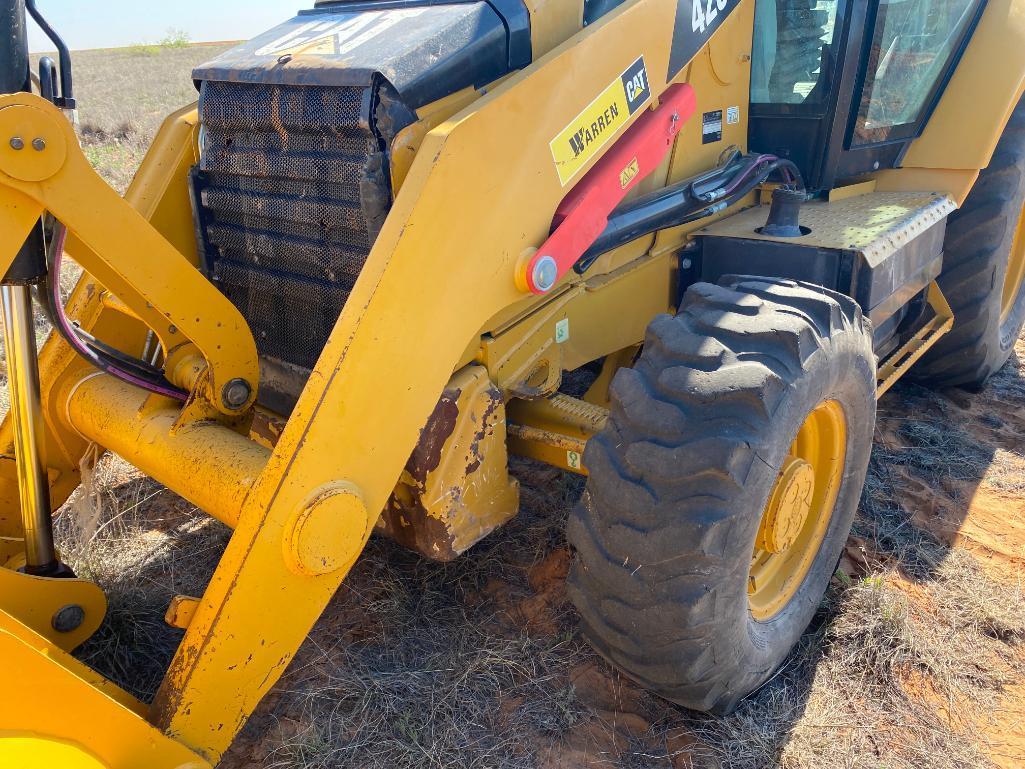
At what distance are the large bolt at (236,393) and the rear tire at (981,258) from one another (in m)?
3.30

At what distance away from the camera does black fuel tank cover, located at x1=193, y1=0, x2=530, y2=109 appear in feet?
7.26

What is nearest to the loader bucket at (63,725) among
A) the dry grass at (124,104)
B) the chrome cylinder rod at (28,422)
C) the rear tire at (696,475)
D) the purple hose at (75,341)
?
the chrome cylinder rod at (28,422)

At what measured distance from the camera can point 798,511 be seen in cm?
246

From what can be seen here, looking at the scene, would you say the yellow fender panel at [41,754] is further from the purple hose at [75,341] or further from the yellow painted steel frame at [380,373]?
the purple hose at [75,341]

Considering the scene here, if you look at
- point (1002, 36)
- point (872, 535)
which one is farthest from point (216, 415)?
point (1002, 36)

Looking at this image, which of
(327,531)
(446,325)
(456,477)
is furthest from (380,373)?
(456,477)

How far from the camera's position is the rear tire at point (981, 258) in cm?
397

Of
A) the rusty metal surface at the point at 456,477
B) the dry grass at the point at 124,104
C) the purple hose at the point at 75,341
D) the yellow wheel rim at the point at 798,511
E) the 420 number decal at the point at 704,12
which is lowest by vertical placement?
the dry grass at the point at 124,104

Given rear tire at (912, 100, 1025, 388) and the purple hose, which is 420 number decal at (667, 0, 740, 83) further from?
rear tire at (912, 100, 1025, 388)

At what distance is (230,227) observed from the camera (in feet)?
9.04

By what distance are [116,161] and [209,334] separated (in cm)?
963

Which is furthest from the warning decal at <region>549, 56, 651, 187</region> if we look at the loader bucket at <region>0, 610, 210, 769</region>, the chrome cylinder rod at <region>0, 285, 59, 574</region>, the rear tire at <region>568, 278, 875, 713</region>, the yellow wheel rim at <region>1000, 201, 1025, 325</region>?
the yellow wheel rim at <region>1000, 201, 1025, 325</region>

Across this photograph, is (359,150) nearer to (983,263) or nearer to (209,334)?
(209,334)

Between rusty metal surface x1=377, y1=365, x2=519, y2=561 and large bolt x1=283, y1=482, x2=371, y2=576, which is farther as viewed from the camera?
rusty metal surface x1=377, y1=365, x2=519, y2=561
